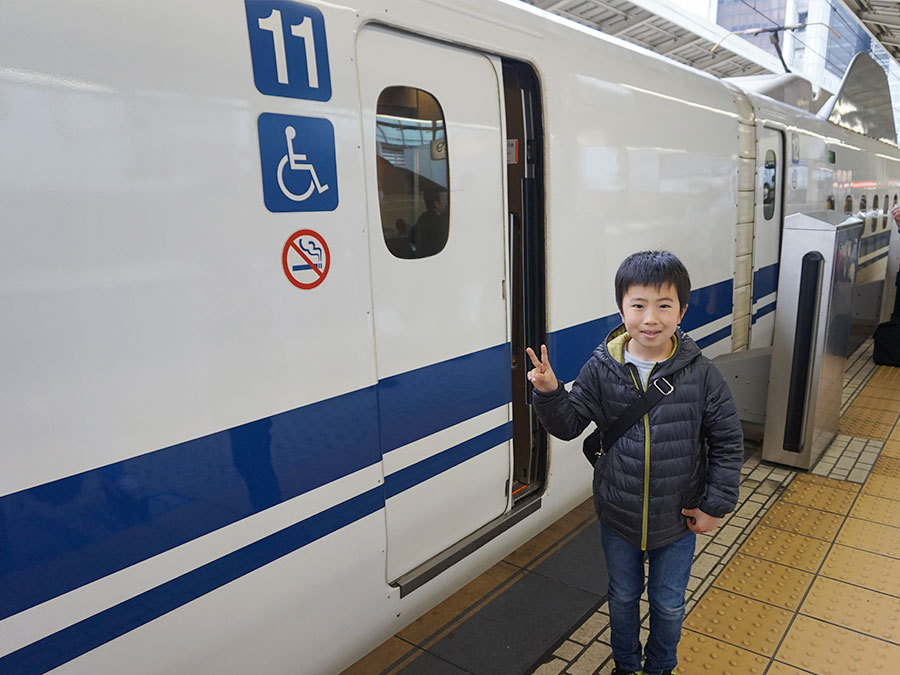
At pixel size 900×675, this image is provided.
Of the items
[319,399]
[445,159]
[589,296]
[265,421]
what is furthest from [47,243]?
[589,296]

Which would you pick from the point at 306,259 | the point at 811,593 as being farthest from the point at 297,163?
the point at 811,593

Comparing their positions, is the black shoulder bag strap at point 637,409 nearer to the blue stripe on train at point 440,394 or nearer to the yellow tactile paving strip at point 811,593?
the blue stripe on train at point 440,394

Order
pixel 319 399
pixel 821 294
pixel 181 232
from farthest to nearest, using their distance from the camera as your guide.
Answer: pixel 821 294
pixel 319 399
pixel 181 232

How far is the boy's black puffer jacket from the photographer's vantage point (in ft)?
7.23

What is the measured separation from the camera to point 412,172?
2395 mm

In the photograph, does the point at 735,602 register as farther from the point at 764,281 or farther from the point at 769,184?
the point at 769,184

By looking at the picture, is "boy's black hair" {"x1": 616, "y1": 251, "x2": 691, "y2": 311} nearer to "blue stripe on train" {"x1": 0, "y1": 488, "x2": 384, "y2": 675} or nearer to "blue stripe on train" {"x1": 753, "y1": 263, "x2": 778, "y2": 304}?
"blue stripe on train" {"x1": 0, "y1": 488, "x2": 384, "y2": 675}

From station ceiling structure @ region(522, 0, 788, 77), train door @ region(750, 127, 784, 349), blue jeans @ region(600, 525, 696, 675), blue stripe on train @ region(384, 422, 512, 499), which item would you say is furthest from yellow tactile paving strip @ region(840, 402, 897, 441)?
station ceiling structure @ region(522, 0, 788, 77)

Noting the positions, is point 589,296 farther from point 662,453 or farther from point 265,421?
point 265,421

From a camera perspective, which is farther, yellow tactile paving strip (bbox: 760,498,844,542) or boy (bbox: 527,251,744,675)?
yellow tactile paving strip (bbox: 760,498,844,542)

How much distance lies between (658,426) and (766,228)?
4361 mm

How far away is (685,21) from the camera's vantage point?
9.89 meters

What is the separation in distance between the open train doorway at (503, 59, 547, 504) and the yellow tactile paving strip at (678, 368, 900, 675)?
1.02 m

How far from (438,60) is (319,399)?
1332mm
